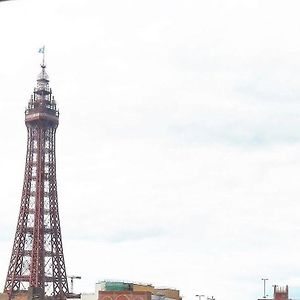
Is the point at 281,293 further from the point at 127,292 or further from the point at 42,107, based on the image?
the point at 42,107

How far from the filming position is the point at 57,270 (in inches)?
5640

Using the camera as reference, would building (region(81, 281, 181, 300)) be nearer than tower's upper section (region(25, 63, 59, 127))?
Yes

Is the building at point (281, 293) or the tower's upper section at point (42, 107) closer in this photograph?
the building at point (281, 293)

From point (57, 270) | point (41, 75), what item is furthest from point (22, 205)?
point (41, 75)

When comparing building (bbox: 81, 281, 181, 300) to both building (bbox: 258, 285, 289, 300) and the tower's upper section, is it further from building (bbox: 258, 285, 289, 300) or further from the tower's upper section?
the tower's upper section

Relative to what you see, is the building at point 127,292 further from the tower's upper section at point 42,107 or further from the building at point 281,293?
the tower's upper section at point 42,107

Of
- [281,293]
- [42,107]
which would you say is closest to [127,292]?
[281,293]

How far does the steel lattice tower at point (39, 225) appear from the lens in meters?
141

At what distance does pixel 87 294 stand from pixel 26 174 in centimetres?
3450

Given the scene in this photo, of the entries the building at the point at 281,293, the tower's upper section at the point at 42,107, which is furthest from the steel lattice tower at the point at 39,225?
the building at the point at 281,293

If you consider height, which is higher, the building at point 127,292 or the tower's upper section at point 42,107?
the tower's upper section at point 42,107

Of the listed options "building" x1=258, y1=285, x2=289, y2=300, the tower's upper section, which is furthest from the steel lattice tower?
"building" x1=258, y1=285, x2=289, y2=300

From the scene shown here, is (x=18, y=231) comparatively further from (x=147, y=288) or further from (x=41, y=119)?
(x=147, y=288)

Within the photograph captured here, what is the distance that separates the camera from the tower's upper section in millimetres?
148750
